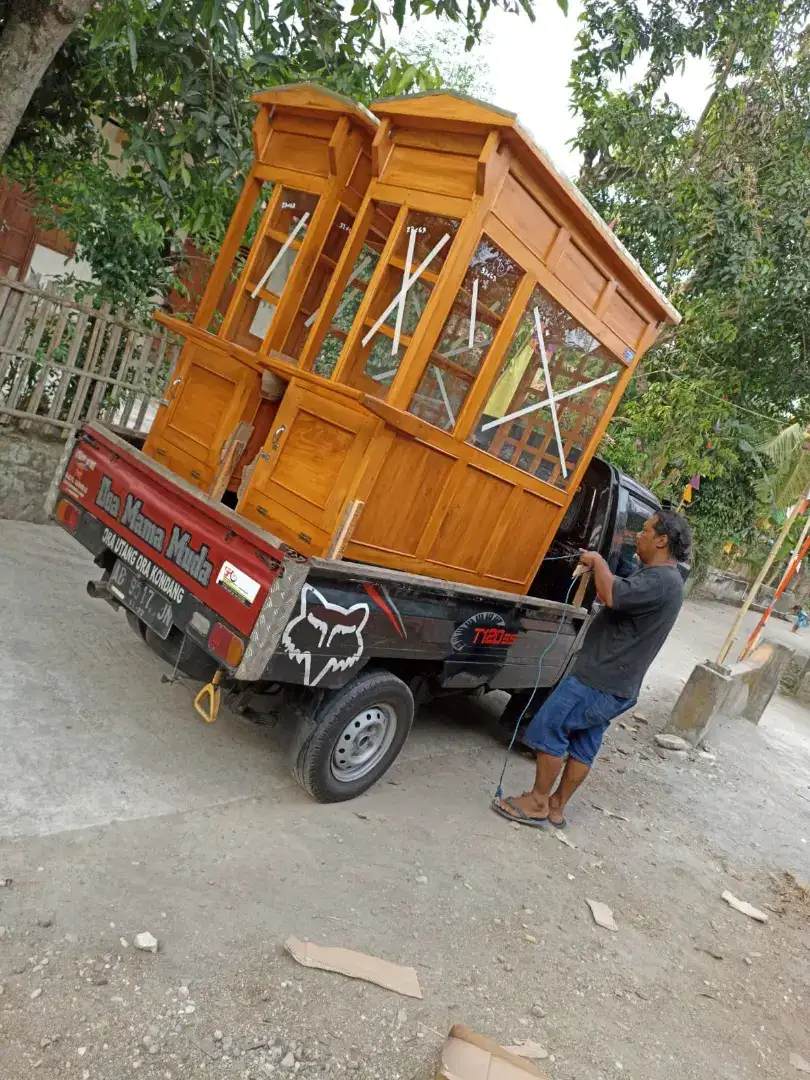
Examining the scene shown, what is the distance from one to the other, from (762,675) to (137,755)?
7.65m

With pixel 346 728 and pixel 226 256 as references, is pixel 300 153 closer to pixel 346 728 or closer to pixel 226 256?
pixel 226 256

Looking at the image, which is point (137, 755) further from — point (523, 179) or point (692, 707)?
point (692, 707)

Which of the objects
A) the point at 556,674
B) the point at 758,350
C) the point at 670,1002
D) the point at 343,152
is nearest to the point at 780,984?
the point at 670,1002

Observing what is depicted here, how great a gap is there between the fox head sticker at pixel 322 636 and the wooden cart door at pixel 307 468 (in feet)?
1.13

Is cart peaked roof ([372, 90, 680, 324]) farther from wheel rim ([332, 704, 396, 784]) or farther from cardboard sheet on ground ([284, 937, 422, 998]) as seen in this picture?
cardboard sheet on ground ([284, 937, 422, 998])

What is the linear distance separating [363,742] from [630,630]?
4.97ft

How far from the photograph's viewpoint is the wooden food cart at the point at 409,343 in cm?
332

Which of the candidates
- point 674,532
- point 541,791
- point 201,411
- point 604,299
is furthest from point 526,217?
point 541,791

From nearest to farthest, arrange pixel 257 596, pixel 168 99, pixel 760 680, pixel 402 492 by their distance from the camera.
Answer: pixel 257 596 < pixel 402 492 < pixel 168 99 < pixel 760 680

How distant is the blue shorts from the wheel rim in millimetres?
867

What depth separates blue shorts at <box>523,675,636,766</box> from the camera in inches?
162

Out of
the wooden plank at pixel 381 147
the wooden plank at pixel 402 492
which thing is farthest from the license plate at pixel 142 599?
the wooden plank at pixel 381 147

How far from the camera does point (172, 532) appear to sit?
11.4ft

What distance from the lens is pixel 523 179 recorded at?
10.9 feet
